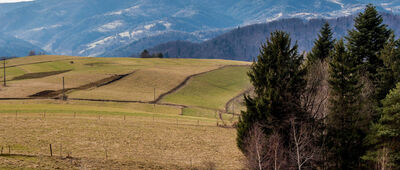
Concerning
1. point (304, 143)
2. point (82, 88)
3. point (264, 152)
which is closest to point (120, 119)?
point (264, 152)

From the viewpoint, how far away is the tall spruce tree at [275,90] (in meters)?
39.8

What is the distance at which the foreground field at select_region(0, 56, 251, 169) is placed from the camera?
39.0 m

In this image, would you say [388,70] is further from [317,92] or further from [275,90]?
[275,90]

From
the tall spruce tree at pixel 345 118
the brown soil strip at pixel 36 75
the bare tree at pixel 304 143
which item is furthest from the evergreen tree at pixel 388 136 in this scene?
the brown soil strip at pixel 36 75

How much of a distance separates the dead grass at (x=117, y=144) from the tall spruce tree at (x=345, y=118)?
1226cm

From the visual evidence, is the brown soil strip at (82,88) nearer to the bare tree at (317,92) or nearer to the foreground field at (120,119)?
the foreground field at (120,119)

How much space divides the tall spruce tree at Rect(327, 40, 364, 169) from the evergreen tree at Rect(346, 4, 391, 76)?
737 centimetres

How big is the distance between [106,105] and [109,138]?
43.9 m

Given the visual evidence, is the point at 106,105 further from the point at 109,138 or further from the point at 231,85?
the point at 231,85

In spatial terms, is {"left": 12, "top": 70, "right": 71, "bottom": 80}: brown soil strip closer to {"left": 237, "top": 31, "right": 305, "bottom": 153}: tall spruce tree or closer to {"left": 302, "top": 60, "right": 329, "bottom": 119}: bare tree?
{"left": 237, "top": 31, "right": 305, "bottom": 153}: tall spruce tree

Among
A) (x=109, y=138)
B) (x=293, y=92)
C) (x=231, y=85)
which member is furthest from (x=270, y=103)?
(x=231, y=85)

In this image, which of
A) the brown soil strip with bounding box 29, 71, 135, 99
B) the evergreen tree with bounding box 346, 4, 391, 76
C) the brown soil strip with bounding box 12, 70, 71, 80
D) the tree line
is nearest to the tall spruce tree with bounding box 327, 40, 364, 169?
the tree line

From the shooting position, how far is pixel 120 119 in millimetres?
67562

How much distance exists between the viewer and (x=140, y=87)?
11638 cm
